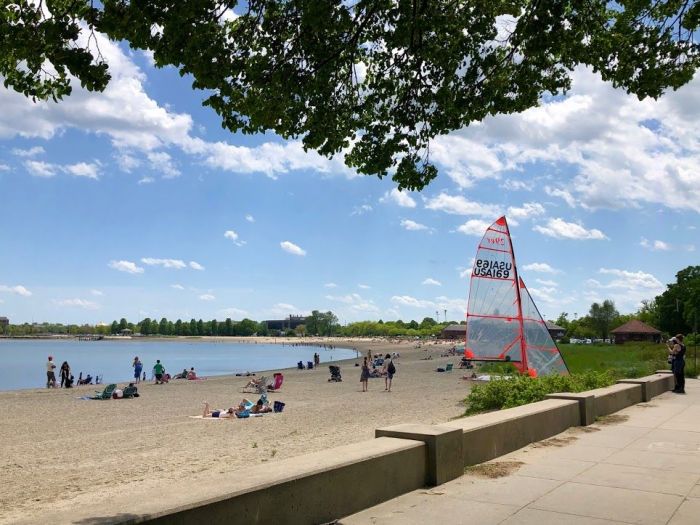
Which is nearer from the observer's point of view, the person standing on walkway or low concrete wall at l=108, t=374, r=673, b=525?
low concrete wall at l=108, t=374, r=673, b=525

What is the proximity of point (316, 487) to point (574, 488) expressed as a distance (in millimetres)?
3037

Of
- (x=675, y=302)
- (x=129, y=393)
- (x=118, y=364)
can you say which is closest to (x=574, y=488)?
(x=129, y=393)

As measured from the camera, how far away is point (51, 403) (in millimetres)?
28906

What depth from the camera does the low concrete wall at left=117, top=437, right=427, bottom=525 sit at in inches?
170

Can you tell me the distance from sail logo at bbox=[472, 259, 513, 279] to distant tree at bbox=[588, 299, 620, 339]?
125m

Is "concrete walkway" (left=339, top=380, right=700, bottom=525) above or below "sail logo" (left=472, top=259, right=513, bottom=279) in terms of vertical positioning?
below

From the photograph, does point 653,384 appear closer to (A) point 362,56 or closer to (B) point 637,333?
(A) point 362,56

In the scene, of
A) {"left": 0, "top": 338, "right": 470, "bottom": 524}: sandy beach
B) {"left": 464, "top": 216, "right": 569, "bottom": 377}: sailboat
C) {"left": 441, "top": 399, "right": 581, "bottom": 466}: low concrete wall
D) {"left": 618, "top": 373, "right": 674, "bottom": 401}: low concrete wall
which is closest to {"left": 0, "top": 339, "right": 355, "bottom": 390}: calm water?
{"left": 0, "top": 338, "right": 470, "bottom": 524}: sandy beach

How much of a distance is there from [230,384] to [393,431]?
3515cm

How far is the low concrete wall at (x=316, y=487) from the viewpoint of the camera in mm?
4324

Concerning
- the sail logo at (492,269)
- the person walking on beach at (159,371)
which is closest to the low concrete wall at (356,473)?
the sail logo at (492,269)

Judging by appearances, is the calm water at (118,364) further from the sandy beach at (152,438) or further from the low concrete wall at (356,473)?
the low concrete wall at (356,473)

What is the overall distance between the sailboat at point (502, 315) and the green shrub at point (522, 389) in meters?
12.2

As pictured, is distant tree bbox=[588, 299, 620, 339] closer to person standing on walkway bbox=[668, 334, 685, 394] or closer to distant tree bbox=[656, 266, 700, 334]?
distant tree bbox=[656, 266, 700, 334]
